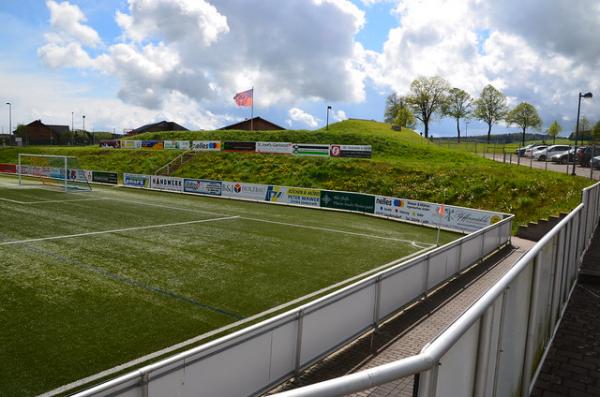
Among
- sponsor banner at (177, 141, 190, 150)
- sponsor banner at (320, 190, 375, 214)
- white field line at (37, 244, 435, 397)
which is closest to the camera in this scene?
white field line at (37, 244, 435, 397)

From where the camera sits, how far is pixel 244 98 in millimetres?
56562

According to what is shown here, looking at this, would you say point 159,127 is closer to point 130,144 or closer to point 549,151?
point 130,144

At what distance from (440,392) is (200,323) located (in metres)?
8.62

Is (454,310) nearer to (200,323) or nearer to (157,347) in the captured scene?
(200,323)

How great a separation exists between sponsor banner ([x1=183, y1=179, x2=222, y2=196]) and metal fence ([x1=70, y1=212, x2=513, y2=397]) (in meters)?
28.2

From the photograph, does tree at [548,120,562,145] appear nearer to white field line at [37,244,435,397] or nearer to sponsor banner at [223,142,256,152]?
sponsor banner at [223,142,256,152]

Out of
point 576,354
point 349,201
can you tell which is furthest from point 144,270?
point 349,201

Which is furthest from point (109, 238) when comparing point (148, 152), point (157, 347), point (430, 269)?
point (148, 152)

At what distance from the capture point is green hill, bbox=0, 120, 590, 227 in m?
30.9

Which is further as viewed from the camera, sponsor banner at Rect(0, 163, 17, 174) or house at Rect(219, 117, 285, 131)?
house at Rect(219, 117, 285, 131)

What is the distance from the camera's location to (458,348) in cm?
286

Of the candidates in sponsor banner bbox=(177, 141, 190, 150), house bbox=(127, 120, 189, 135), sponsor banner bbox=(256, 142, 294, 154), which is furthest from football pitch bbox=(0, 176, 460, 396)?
house bbox=(127, 120, 189, 135)

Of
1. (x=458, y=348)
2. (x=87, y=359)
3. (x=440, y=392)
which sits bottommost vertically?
(x=87, y=359)

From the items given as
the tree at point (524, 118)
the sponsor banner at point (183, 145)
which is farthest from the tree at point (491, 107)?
the sponsor banner at point (183, 145)
